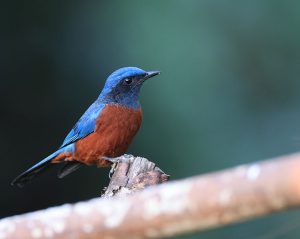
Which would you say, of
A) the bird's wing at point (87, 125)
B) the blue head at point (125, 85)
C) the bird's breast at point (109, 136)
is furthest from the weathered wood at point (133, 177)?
the blue head at point (125, 85)

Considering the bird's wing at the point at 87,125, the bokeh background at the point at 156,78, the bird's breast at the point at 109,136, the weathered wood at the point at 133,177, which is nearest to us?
the weathered wood at the point at 133,177

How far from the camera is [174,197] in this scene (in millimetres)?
1796

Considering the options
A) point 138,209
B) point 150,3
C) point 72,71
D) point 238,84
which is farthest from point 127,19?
point 138,209

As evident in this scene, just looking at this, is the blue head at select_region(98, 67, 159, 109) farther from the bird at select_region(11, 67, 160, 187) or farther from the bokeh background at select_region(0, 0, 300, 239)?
the bokeh background at select_region(0, 0, 300, 239)

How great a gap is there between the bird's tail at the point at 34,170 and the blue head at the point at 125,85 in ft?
1.92

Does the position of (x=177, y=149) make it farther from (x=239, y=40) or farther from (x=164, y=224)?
(x=164, y=224)

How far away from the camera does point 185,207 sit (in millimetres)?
1776

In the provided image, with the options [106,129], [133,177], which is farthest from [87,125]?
[133,177]

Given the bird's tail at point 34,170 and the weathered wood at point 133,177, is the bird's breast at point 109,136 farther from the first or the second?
the weathered wood at point 133,177

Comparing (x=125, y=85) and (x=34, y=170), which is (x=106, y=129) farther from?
(x=34, y=170)

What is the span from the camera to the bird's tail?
217 inches

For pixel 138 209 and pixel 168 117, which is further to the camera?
pixel 168 117

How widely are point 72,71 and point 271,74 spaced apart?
6.46 feet

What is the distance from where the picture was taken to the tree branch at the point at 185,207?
1.65m
